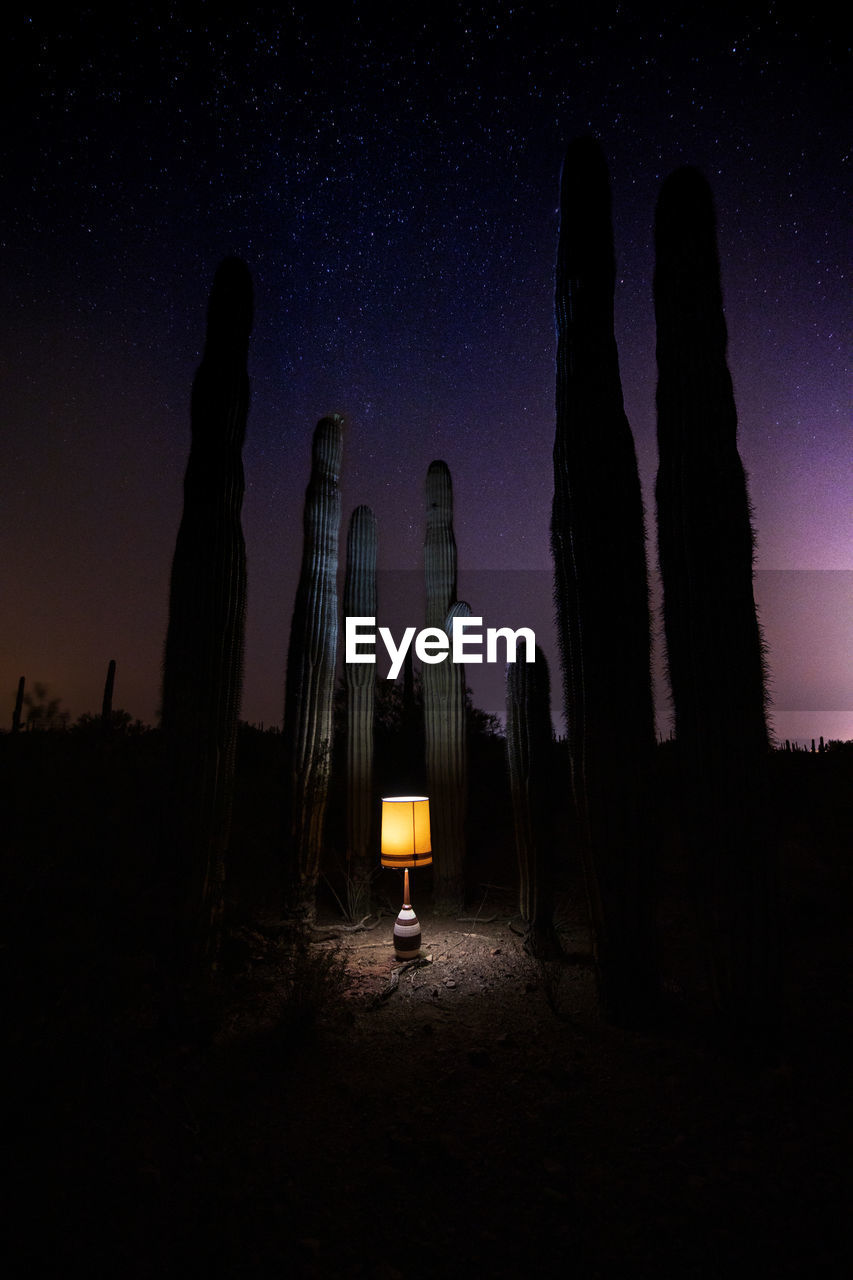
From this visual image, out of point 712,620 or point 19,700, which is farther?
point 19,700

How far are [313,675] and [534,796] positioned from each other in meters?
2.17

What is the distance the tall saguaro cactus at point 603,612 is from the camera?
3.16 metres

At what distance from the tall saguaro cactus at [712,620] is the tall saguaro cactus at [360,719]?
365 centimetres

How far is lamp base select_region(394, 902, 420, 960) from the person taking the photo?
15.0ft

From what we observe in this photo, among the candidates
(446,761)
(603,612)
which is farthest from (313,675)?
(603,612)

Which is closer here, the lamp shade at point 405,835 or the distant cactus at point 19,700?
the lamp shade at point 405,835

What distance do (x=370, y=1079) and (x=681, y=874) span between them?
476 centimetres

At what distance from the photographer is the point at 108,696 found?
11.6 m

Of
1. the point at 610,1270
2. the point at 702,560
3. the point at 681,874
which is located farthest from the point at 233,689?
the point at 681,874

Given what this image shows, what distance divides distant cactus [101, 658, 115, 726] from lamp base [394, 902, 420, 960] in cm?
825

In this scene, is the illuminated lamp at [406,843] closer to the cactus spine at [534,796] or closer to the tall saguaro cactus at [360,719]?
the cactus spine at [534,796]

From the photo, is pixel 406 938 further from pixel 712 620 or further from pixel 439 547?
pixel 439 547

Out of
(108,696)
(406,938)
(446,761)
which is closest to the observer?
(406,938)

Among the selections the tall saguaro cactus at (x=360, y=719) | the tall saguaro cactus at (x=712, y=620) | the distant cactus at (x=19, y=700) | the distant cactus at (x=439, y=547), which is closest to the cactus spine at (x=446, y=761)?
the distant cactus at (x=439, y=547)
